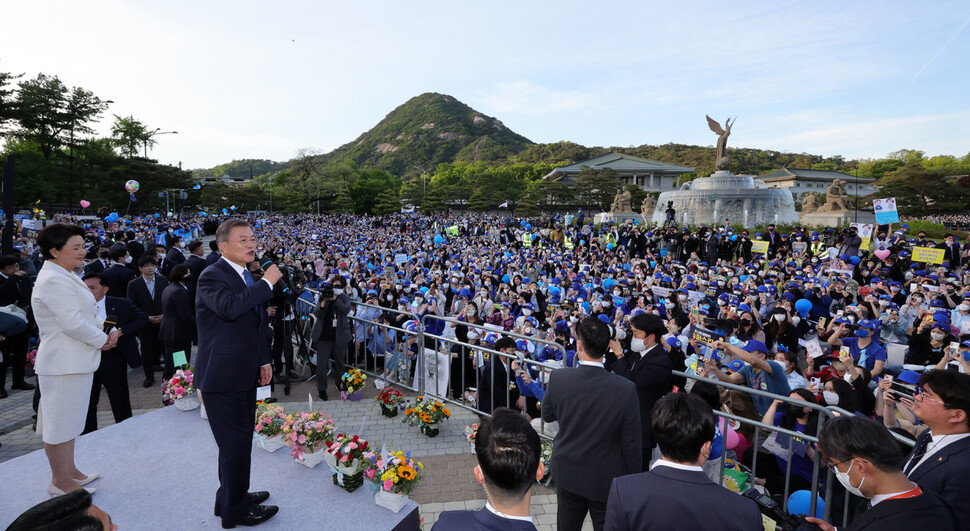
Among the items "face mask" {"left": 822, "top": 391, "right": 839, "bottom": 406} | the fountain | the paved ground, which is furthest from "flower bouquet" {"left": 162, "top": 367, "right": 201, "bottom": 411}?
the fountain

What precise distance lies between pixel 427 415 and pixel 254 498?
2605mm

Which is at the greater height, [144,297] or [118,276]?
[118,276]

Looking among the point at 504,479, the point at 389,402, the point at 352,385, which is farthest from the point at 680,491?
the point at 352,385

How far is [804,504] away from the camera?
12.1 ft

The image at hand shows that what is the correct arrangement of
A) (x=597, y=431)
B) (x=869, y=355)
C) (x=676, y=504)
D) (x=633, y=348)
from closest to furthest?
(x=676, y=504) → (x=597, y=431) → (x=633, y=348) → (x=869, y=355)

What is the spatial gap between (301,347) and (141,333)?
2.53 metres

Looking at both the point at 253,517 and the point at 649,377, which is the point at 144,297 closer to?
the point at 253,517

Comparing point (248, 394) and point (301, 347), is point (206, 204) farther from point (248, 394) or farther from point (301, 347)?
point (248, 394)

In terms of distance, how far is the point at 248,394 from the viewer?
10.5 feet

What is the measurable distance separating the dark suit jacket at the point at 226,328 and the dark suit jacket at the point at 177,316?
12.7 feet

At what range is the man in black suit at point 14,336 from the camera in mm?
7090

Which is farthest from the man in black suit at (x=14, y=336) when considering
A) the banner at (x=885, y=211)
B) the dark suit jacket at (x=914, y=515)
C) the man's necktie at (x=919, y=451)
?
the banner at (x=885, y=211)

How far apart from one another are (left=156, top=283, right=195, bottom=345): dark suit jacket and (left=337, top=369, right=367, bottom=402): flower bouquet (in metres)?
2.25

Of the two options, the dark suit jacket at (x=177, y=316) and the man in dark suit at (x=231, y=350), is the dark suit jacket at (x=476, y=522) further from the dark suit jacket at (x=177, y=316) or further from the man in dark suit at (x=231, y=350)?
the dark suit jacket at (x=177, y=316)
